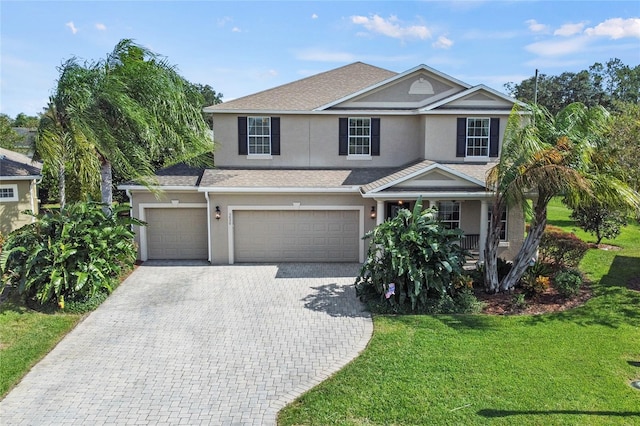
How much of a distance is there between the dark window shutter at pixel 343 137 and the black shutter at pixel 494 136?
17.7 ft

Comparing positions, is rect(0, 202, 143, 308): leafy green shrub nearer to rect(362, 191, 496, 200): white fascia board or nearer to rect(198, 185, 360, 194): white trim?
rect(198, 185, 360, 194): white trim

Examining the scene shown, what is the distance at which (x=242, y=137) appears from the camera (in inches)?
675

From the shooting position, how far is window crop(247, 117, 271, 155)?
17.2 metres

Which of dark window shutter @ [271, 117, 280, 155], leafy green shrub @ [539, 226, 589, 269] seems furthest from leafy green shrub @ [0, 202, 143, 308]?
leafy green shrub @ [539, 226, 589, 269]

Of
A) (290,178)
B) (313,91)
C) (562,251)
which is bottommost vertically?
(562,251)

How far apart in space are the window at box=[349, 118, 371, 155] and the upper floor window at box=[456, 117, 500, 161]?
3372 mm

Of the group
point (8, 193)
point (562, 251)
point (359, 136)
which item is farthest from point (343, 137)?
point (8, 193)

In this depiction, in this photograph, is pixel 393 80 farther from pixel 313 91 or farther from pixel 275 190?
pixel 275 190

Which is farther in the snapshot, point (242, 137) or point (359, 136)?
point (359, 136)

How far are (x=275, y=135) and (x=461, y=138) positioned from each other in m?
7.03

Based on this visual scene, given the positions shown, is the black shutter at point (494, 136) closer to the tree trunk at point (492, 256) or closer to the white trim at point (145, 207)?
the tree trunk at point (492, 256)

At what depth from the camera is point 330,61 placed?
22.0 m

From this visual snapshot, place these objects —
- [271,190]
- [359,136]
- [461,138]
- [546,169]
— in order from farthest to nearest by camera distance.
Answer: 1. [359,136]
2. [461,138]
3. [271,190]
4. [546,169]

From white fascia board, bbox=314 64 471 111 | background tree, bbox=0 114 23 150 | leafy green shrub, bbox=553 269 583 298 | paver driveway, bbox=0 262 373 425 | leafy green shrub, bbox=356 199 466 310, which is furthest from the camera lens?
background tree, bbox=0 114 23 150
